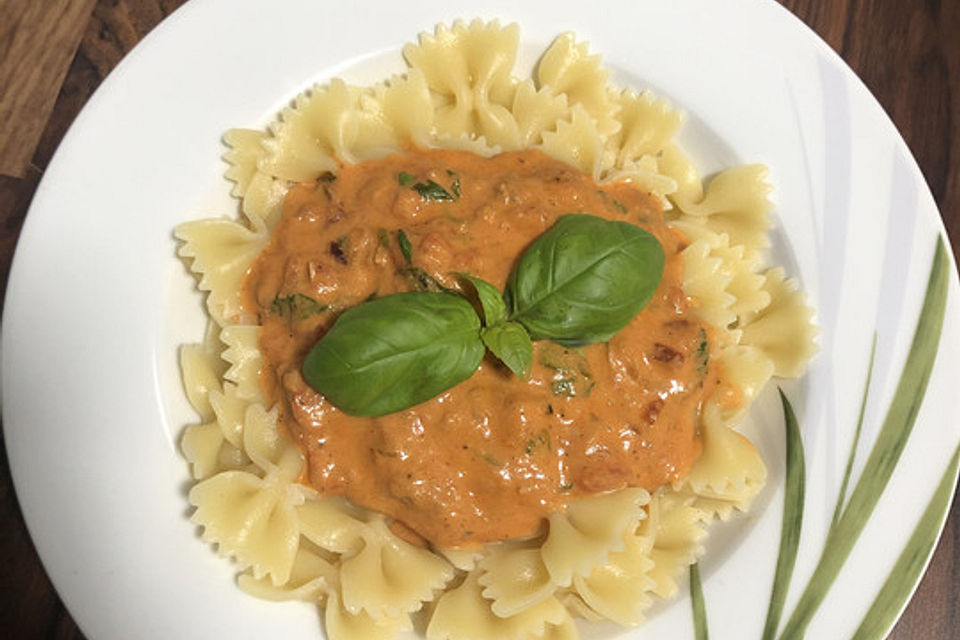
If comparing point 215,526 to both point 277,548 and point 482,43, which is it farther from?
point 482,43

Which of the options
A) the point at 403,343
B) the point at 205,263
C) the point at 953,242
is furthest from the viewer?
the point at 953,242

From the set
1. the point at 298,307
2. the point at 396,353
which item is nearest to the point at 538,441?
the point at 396,353

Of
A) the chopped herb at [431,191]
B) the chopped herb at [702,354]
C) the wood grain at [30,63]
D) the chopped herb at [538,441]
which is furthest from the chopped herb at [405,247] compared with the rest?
the wood grain at [30,63]

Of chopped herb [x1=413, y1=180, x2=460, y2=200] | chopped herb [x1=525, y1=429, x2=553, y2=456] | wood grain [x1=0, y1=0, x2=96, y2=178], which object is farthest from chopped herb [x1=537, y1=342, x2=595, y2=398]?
wood grain [x1=0, y1=0, x2=96, y2=178]

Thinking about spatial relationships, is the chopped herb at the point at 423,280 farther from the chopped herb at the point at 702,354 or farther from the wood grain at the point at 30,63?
the wood grain at the point at 30,63

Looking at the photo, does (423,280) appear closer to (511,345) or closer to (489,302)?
(489,302)

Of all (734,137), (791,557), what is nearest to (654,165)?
(734,137)
